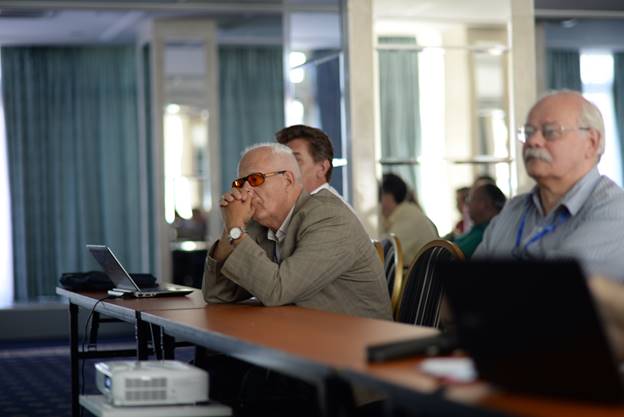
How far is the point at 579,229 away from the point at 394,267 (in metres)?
1.50

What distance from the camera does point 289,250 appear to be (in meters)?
3.49

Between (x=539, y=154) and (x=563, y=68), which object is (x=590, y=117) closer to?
(x=539, y=154)

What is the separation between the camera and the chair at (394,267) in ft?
13.1

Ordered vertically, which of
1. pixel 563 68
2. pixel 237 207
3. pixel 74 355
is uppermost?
pixel 563 68

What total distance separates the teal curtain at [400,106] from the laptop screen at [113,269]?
3213mm

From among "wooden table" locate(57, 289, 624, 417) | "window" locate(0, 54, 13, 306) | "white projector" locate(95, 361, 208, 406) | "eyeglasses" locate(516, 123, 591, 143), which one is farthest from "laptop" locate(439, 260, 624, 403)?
"window" locate(0, 54, 13, 306)

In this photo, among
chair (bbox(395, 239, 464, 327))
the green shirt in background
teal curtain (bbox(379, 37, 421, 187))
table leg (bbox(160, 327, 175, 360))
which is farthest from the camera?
teal curtain (bbox(379, 37, 421, 187))

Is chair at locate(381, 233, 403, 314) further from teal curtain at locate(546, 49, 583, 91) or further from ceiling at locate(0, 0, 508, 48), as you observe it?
teal curtain at locate(546, 49, 583, 91)

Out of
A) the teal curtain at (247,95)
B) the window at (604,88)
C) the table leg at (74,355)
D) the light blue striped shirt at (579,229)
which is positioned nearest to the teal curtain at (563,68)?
the window at (604,88)

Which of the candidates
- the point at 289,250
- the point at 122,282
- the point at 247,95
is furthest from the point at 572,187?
the point at 247,95

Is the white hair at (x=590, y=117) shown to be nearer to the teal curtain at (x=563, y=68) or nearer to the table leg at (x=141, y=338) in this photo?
the table leg at (x=141, y=338)

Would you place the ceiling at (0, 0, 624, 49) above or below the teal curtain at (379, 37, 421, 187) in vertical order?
above

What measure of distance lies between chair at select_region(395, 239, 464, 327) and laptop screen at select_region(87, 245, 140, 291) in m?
1.07

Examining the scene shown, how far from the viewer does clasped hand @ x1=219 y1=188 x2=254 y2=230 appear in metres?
3.48
